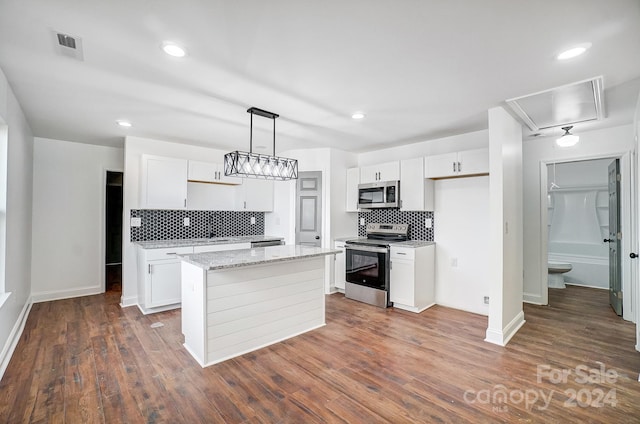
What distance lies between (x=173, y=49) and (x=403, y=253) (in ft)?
10.9

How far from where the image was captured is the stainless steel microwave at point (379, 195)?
4379mm

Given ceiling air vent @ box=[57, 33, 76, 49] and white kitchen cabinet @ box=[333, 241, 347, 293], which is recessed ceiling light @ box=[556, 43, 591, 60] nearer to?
ceiling air vent @ box=[57, 33, 76, 49]

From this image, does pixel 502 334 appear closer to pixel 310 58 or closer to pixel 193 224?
pixel 310 58

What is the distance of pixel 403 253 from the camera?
4043mm

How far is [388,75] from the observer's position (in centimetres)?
240

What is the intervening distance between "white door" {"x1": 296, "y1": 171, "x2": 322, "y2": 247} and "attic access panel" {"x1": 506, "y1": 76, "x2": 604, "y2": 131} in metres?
2.86

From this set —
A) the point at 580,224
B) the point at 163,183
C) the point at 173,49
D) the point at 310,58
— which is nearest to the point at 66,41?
the point at 173,49

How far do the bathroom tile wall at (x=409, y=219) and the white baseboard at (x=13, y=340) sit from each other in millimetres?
4443

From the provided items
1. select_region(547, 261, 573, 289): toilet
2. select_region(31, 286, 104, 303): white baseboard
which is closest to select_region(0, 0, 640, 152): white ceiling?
select_region(31, 286, 104, 303): white baseboard

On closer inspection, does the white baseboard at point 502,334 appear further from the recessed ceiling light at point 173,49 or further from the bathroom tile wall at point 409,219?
the recessed ceiling light at point 173,49

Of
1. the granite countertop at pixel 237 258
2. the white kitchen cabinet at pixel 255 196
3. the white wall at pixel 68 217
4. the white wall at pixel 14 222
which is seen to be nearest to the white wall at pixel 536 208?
the granite countertop at pixel 237 258

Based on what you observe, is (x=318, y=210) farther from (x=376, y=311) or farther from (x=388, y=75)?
(x=388, y=75)

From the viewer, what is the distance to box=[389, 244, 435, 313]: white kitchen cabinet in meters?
3.95

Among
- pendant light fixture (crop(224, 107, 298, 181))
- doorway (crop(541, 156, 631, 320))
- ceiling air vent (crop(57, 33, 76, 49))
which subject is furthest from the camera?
doorway (crop(541, 156, 631, 320))
